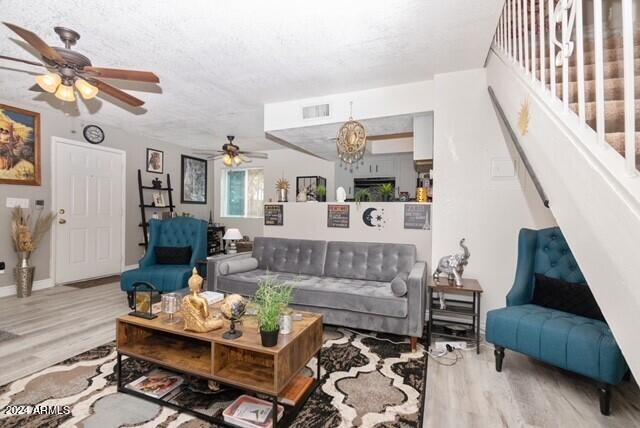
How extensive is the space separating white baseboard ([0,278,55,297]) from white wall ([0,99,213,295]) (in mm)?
26

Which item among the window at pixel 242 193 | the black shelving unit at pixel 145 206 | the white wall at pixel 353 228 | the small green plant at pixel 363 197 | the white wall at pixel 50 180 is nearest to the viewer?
the white wall at pixel 353 228

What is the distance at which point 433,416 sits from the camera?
1.72 m

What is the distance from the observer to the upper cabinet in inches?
136

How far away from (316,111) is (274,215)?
55.7 inches

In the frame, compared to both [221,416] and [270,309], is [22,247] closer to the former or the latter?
[221,416]

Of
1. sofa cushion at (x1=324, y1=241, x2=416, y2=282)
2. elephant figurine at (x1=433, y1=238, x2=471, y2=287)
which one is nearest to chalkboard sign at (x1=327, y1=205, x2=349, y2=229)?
sofa cushion at (x1=324, y1=241, x2=416, y2=282)

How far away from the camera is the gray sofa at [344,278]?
253cm

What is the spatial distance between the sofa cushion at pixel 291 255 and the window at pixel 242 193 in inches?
131

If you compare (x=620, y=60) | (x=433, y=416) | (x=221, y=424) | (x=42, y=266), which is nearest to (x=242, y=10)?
(x=620, y=60)

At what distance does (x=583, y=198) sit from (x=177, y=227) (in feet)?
13.4

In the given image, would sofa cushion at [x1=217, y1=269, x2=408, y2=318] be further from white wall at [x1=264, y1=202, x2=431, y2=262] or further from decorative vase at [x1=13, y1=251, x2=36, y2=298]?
decorative vase at [x1=13, y1=251, x2=36, y2=298]

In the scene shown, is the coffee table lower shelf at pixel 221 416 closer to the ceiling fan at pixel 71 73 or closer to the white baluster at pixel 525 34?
the ceiling fan at pixel 71 73

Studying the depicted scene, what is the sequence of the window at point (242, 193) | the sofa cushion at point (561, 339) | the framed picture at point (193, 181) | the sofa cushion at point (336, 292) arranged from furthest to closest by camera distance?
the window at point (242, 193)
the framed picture at point (193, 181)
the sofa cushion at point (336, 292)
the sofa cushion at point (561, 339)

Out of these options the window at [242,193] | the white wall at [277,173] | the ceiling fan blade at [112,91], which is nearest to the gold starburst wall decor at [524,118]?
the ceiling fan blade at [112,91]
